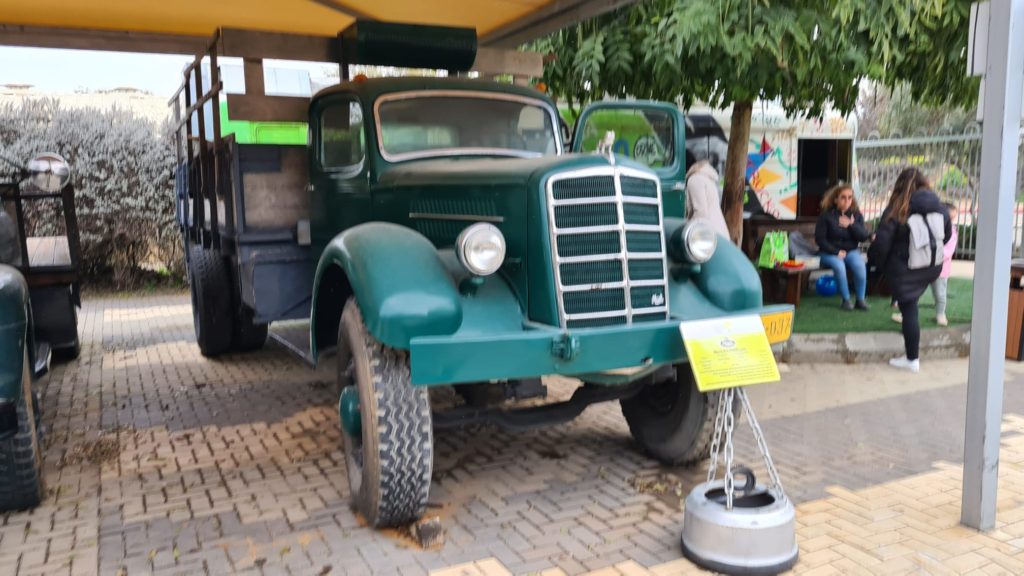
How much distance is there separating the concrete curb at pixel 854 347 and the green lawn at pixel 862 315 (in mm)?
152

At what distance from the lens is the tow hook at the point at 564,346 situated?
3.13 metres

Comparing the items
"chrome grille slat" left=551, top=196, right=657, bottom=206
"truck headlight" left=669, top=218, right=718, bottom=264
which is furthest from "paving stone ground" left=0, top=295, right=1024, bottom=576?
"chrome grille slat" left=551, top=196, right=657, bottom=206

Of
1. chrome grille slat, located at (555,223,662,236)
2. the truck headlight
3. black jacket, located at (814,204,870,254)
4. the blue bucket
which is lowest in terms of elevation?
the blue bucket

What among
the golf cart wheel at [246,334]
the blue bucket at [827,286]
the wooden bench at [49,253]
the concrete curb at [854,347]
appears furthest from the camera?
the blue bucket at [827,286]

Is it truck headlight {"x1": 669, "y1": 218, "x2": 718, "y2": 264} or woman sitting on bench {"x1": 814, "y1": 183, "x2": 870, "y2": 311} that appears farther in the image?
woman sitting on bench {"x1": 814, "y1": 183, "x2": 870, "y2": 311}

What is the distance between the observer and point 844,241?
8500mm

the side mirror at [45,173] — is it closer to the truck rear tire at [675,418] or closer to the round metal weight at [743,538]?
the truck rear tire at [675,418]

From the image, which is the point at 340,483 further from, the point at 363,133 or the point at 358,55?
the point at 358,55

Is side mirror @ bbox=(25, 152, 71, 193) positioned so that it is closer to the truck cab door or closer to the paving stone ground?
the paving stone ground

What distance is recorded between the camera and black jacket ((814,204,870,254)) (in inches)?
334

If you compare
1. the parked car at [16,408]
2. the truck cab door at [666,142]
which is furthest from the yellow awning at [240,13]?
the parked car at [16,408]

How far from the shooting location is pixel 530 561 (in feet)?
10.6

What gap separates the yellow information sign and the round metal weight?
51cm

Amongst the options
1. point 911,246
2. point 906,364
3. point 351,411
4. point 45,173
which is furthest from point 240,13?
point 906,364
